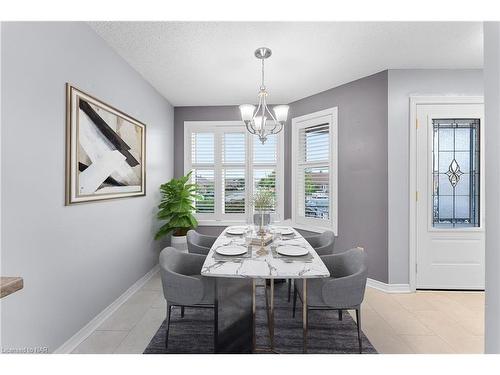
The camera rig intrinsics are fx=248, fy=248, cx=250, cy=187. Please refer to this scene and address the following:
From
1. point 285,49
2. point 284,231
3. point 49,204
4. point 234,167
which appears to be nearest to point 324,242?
point 284,231

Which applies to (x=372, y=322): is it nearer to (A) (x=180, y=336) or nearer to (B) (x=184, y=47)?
(A) (x=180, y=336)

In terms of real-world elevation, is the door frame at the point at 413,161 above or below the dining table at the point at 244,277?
above

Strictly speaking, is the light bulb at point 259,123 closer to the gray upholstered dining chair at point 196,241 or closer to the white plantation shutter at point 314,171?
the gray upholstered dining chair at point 196,241

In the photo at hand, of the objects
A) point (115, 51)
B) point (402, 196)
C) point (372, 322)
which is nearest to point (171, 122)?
point (115, 51)

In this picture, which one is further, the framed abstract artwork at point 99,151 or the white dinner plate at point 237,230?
the white dinner plate at point 237,230

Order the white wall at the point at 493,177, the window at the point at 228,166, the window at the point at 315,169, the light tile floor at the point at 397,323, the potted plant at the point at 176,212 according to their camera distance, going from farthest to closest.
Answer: the window at the point at 228,166 < the window at the point at 315,169 < the potted plant at the point at 176,212 < the light tile floor at the point at 397,323 < the white wall at the point at 493,177

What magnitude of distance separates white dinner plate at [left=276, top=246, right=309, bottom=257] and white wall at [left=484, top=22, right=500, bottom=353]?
107 centimetres

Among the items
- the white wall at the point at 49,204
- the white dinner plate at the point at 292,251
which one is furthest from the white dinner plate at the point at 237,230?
the white wall at the point at 49,204

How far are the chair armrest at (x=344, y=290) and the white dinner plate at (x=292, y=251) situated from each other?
0.91 feet

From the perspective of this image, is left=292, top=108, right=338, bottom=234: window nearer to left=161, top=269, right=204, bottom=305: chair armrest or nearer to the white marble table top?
the white marble table top

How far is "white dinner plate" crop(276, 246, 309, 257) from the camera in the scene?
76.3 inches

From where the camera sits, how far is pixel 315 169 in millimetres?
3965

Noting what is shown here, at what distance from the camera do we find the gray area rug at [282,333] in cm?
199
